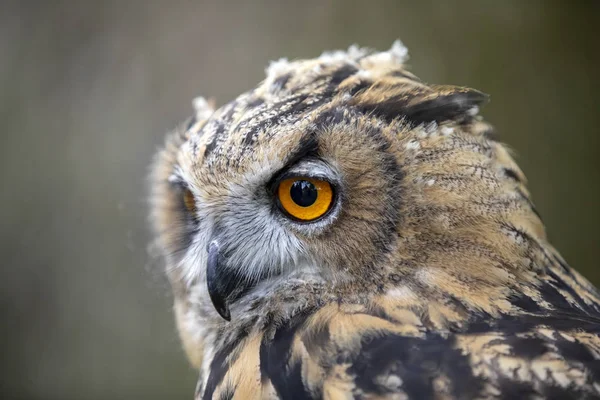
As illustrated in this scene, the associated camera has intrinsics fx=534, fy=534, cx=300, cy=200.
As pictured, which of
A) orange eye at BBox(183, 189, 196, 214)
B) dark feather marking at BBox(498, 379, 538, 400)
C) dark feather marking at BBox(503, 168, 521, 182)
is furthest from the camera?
orange eye at BBox(183, 189, 196, 214)

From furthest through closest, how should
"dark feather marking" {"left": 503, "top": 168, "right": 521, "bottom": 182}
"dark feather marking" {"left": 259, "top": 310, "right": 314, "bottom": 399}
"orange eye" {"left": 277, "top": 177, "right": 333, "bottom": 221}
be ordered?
1. "dark feather marking" {"left": 503, "top": 168, "right": 521, "bottom": 182}
2. "orange eye" {"left": 277, "top": 177, "right": 333, "bottom": 221}
3. "dark feather marking" {"left": 259, "top": 310, "right": 314, "bottom": 399}

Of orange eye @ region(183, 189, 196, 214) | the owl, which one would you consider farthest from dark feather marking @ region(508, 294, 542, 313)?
orange eye @ region(183, 189, 196, 214)

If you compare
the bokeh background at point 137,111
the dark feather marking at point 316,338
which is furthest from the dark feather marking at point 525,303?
the bokeh background at point 137,111

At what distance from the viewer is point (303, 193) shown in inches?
37.0

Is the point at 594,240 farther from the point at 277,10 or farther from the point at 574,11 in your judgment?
the point at 277,10

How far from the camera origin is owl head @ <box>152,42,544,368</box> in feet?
2.99

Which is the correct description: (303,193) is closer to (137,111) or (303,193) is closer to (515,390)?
(515,390)

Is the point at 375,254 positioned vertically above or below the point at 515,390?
above

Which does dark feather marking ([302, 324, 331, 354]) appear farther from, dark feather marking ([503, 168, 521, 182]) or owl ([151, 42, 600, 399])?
dark feather marking ([503, 168, 521, 182])

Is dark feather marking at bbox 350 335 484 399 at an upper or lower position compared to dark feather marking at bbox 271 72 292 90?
lower

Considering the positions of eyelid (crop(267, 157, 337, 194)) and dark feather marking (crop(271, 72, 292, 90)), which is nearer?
eyelid (crop(267, 157, 337, 194))

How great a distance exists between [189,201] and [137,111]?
79.3 inches

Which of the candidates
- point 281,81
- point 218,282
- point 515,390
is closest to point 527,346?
point 515,390

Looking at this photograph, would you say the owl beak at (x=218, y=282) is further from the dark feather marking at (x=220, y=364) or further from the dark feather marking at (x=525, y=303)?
the dark feather marking at (x=525, y=303)
